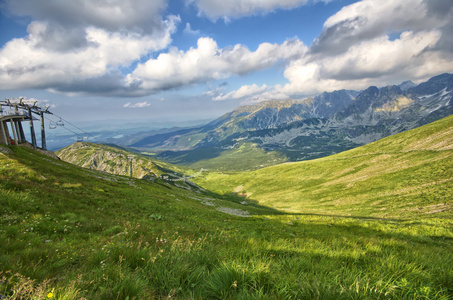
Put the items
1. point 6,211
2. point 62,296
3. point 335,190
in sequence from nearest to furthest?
point 62,296 < point 6,211 < point 335,190

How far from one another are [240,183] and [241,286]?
181 metres

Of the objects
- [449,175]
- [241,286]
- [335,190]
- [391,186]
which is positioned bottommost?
[335,190]

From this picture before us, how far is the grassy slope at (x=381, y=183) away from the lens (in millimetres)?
53672

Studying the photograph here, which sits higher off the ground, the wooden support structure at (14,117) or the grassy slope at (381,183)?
the wooden support structure at (14,117)

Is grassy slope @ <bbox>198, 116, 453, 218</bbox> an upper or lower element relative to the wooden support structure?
lower

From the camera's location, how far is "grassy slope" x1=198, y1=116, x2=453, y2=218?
5367 cm

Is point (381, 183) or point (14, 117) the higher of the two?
→ point (14, 117)

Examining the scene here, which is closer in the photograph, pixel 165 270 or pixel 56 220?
pixel 165 270

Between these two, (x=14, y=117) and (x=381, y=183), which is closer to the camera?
(x=14, y=117)

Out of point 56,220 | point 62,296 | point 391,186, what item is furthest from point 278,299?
point 391,186

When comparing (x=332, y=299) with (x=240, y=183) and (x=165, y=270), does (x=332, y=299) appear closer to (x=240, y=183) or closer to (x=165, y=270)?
(x=165, y=270)

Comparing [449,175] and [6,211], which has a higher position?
[6,211]

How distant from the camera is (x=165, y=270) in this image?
3812 mm

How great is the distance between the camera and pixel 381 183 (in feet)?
261
